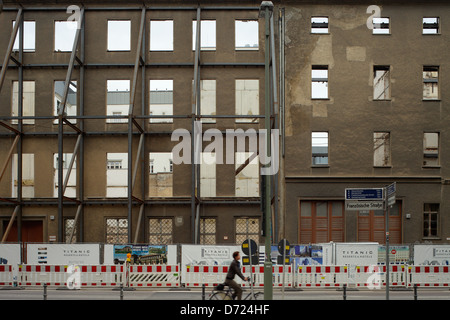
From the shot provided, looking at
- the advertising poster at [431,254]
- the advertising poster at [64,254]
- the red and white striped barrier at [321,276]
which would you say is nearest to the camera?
the red and white striped barrier at [321,276]

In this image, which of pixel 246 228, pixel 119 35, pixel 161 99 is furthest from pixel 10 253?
pixel 119 35

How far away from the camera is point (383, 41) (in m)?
30.6

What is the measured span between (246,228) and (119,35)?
13.4 metres

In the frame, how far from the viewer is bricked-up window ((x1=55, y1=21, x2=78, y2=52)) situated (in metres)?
31.2

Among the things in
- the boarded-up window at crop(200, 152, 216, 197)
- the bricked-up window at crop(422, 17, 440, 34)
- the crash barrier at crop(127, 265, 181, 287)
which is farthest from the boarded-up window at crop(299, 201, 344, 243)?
the bricked-up window at crop(422, 17, 440, 34)

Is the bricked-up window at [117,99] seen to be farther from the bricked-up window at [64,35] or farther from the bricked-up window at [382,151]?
the bricked-up window at [382,151]

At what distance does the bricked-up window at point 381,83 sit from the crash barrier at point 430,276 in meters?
11.2

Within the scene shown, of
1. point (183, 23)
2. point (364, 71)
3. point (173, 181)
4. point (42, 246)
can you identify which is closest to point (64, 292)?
point (42, 246)

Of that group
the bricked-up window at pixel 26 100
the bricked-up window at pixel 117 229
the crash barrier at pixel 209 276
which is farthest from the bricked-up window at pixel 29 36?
the crash barrier at pixel 209 276

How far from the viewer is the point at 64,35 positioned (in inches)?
1233

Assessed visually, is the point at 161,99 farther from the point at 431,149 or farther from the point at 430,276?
the point at 430,276

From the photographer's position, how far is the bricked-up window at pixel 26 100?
3102 centimetres

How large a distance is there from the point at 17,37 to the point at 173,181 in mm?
12308

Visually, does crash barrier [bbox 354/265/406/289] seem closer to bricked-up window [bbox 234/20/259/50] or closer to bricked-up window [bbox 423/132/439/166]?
bricked-up window [bbox 423/132/439/166]
